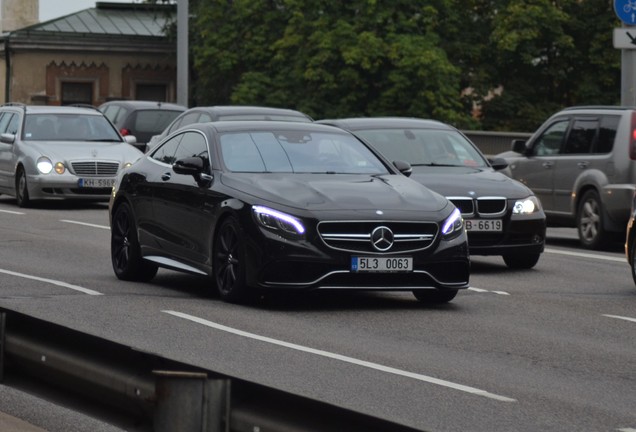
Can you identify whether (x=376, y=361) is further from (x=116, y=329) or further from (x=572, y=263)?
(x=572, y=263)

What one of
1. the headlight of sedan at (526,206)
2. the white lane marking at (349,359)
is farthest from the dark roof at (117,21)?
the white lane marking at (349,359)

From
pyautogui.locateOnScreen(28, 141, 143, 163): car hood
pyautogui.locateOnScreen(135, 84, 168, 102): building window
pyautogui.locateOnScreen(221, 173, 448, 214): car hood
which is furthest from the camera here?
pyautogui.locateOnScreen(135, 84, 168, 102): building window

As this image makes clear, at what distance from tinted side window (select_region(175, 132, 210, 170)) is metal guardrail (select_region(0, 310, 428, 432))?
6.88 metres

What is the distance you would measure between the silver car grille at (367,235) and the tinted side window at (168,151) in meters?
2.61

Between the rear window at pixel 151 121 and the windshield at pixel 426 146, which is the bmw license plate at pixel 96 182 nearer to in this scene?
the rear window at pixel 151 121

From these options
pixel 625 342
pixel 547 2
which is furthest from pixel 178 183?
pixel 547 2

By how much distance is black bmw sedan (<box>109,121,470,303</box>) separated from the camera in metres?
11.8

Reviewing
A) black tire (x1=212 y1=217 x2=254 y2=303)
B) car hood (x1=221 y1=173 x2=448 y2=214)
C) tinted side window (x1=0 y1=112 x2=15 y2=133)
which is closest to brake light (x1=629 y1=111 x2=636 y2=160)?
car hood (x1=221 y1=173 x2=448 y2=214)

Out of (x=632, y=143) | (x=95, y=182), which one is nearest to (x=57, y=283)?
(x=632, y=143)

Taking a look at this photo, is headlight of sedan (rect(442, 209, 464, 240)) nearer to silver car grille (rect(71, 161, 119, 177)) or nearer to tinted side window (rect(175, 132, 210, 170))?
tinted side window (rect(175, 132, 210, 170))

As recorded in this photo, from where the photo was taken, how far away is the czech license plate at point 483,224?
15.6 metres

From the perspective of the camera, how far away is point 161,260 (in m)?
13.6

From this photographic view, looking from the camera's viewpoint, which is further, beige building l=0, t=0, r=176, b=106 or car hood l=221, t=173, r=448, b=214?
beige building l=0, t=0, r=176, b=106

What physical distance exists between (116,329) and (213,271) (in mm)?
1898
